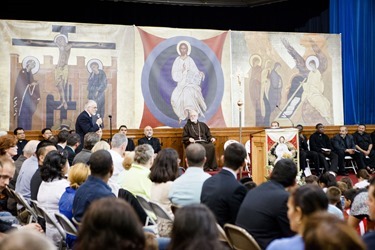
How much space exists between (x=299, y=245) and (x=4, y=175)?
2332mm

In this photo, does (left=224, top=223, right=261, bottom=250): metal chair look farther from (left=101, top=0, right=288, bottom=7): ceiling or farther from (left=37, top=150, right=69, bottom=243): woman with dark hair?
(left=101, top=0, right=288, bottom=7): ceiling

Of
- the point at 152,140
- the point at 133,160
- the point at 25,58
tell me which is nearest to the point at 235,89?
the point at 152,140

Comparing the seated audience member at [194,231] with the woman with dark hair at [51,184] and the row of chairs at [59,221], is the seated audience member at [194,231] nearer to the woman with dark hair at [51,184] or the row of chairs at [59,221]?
the row of chairs at [59,221]

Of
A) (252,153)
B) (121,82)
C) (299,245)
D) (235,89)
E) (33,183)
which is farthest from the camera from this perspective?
(235,89)

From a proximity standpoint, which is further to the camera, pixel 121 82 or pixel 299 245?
pixel 121 82

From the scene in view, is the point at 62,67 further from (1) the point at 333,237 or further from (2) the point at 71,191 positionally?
(1) the point at 333,237

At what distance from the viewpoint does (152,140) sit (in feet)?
38.2

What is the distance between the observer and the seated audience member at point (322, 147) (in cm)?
1209

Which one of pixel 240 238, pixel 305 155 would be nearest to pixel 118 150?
pixel 240 238

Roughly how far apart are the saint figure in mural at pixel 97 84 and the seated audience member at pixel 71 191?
702 centimetres

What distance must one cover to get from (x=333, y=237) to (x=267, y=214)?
5.54ft

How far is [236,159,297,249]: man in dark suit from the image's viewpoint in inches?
135

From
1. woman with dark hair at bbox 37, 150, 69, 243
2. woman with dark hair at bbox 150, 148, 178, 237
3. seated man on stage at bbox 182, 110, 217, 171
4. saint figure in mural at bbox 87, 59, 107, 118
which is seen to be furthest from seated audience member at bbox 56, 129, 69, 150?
seated man on stage at bbox 182, 110, 217, 171

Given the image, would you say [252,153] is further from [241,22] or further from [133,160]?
[241,22]
